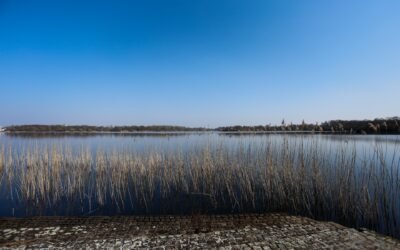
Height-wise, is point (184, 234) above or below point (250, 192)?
above

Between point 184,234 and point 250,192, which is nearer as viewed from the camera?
point 184,234

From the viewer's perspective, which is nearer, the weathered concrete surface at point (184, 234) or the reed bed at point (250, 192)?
the weathered concrete surface at point (184, 234)

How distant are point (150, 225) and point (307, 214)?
396cm

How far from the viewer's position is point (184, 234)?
3.64 m

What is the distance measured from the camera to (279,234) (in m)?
3.67

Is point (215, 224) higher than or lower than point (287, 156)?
lower

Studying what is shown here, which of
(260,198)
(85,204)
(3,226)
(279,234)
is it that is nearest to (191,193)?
(260,198)

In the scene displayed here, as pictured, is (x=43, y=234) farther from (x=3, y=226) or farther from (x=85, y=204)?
(x=85, y=204)

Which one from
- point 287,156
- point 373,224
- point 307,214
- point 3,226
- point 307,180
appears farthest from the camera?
point 287,156

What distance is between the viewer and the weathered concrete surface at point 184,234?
3.29 metres

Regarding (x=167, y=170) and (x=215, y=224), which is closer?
(x=215, y=224)

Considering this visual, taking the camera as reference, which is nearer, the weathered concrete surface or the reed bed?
the weathered concrete surface

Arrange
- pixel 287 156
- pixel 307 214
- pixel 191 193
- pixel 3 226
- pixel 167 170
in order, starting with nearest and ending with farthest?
1. pixel 3 226
2. pixel 307 214
3. pixel 287 156
4. pixel 191 193
5. pixel 167 170

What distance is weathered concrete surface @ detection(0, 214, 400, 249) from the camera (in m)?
3.29
